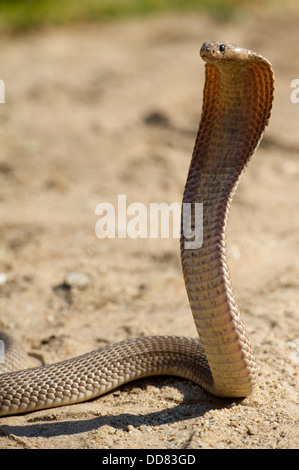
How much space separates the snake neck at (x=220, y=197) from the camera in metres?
3.13

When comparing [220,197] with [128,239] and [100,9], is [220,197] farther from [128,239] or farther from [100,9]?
[100,9]

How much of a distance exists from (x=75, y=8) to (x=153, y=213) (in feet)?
24.8

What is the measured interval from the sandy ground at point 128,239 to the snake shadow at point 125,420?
1cm

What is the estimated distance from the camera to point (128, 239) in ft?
20.4

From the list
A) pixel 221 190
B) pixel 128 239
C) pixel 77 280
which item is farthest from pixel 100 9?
pixel 221 190

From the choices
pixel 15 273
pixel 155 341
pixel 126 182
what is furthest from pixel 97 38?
pixel 155 341

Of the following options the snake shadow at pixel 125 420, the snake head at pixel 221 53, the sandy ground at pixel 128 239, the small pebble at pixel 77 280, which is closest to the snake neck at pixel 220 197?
the snake head at pixel 221 53

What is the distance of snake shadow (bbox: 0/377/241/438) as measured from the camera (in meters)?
3.34

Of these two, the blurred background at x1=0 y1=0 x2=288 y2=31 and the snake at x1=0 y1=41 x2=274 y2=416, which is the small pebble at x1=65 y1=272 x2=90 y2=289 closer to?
the snake at x1=0 y1=41 x2=274 y2=416

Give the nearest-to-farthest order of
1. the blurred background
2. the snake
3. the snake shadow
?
the snake < the snake shadow < the blurred background

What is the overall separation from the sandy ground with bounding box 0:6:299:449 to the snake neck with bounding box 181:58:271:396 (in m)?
0.46

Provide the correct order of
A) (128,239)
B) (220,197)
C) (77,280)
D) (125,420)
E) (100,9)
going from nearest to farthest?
(220,197)
(125,420)
(77,280)
(128,239)
(100,9)

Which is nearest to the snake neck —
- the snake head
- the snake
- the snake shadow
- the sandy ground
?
the snake

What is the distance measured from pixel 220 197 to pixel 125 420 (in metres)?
1.31
